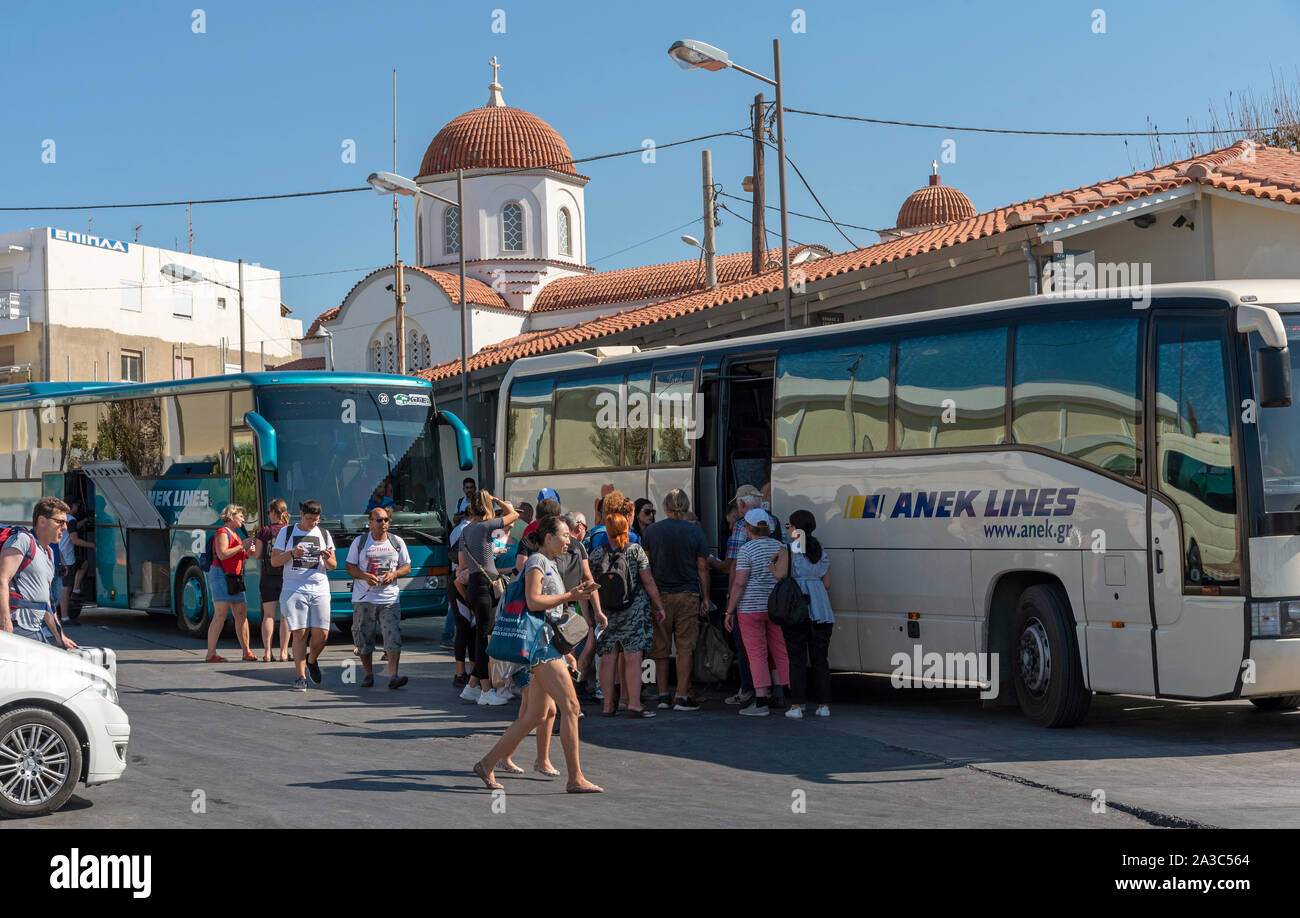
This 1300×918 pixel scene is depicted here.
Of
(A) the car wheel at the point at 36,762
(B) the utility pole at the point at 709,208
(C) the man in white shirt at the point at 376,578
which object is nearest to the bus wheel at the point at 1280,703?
(C) the man in white shirt at the point at 376,578

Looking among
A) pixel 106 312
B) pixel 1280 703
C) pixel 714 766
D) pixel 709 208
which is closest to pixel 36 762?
pixel 714 766

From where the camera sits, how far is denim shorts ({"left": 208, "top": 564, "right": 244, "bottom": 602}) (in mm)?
17078

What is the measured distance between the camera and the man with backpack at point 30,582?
1023 centimetres

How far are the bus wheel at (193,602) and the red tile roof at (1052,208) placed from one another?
9.73m

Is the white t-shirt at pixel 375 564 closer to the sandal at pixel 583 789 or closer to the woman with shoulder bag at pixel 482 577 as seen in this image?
the woman with shoulder bag at pixel 482 577

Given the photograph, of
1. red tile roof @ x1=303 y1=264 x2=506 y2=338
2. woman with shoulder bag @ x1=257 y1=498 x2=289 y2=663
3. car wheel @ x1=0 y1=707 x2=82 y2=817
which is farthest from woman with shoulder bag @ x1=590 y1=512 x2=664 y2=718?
red tile roof @ x1=303 y1=264 x2=506 y2=338

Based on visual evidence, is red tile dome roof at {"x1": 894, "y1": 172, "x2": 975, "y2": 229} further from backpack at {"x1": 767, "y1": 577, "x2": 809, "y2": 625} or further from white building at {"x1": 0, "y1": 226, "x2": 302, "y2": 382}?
backpack at {"x1": 767, "y1": 577, "x2": 809, "y2": 625}

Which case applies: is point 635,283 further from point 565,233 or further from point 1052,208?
point 1052,208

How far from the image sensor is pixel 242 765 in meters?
10.0

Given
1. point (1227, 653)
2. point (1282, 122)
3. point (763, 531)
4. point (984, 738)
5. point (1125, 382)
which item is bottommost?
point (984, 738)

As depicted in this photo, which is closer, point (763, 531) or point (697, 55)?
point (763, 531)
